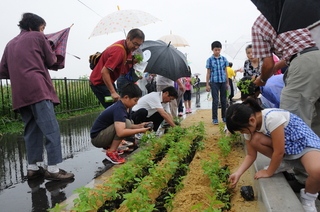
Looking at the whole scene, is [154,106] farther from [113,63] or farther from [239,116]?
[239,116]

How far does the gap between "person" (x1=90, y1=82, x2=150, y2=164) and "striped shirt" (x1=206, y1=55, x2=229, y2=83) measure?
3.32 metres

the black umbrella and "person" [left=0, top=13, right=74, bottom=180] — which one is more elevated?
the black umbrella

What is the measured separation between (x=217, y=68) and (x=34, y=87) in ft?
15.7

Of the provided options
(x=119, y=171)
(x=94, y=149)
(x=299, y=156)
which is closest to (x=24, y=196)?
(x=119, y=171)

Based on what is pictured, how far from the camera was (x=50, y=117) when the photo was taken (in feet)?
11.0

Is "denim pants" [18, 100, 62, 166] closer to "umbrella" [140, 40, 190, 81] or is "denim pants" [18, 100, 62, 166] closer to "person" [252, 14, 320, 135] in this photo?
"person" [252, 14, 320, 135]

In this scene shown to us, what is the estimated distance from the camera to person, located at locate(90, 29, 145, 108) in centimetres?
425

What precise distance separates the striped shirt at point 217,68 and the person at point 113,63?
2.92m

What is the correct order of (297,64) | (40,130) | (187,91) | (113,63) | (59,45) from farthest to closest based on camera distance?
(187,91), (113,63), (59,45), (40,130), (297,64)

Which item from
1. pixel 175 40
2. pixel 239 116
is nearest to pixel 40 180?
pixel 239 116

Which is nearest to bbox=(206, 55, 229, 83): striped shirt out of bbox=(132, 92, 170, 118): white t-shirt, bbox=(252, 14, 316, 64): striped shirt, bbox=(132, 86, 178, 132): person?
bbox=(132, 86, 178, 132): person

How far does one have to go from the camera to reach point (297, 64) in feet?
9.30

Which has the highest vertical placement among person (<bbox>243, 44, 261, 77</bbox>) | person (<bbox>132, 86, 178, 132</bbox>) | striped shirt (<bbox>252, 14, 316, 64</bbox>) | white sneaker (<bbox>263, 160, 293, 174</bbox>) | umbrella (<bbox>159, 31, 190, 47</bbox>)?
umbrella (<bbox>159, 31, 190, 47</bbox>)

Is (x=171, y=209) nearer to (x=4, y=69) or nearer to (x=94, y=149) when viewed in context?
(x=4, y=69)
